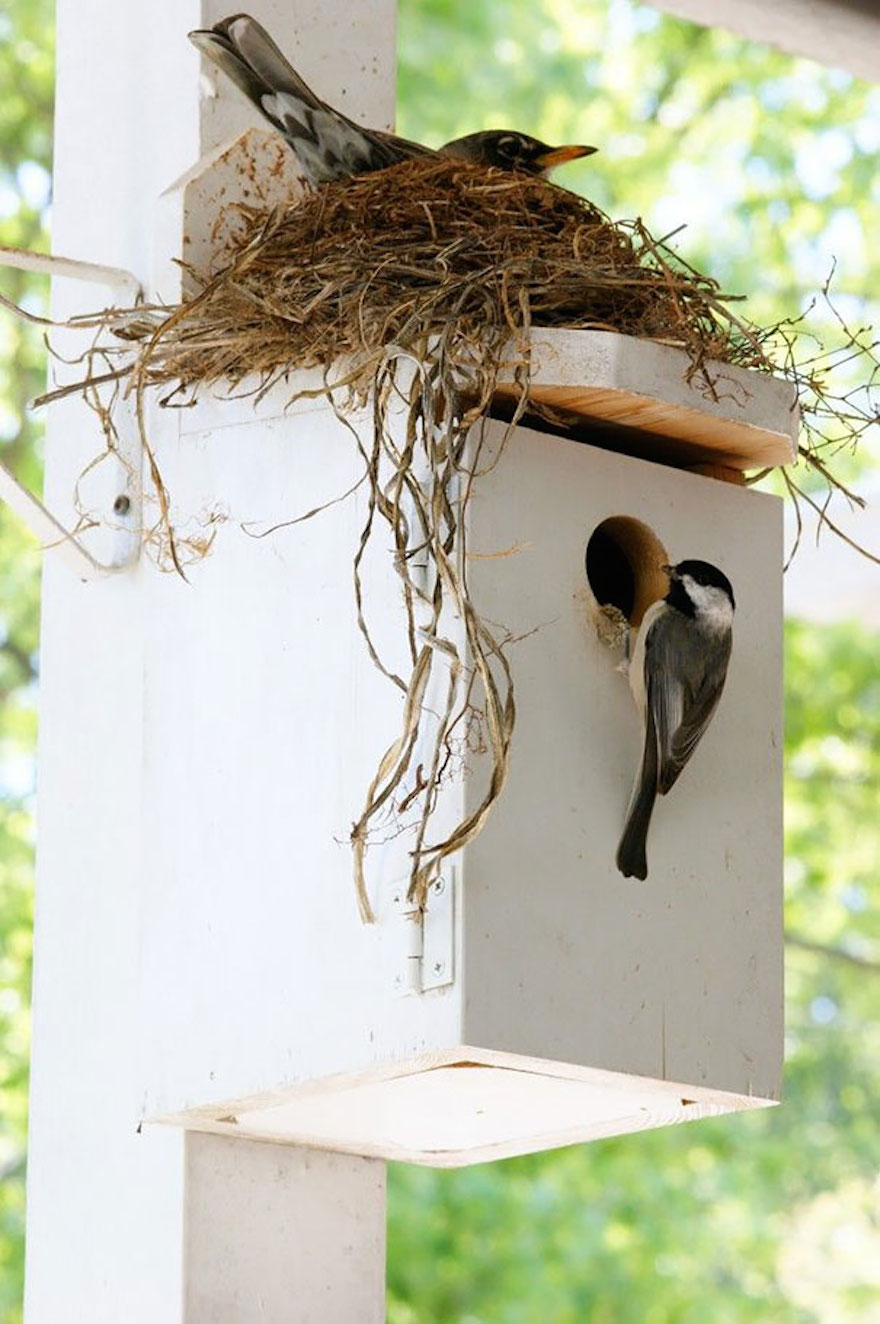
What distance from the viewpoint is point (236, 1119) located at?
3027mm

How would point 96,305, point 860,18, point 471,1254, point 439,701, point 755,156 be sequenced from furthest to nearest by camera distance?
point 755,156 < point 471,1254 < point 860,18 < point 96,305 < point 439,701

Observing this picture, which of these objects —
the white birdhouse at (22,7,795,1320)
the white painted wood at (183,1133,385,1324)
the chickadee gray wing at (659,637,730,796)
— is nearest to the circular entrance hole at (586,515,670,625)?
the white birdhouse at (22,7,795,1320)

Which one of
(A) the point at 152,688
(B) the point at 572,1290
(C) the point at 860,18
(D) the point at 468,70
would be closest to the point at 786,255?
(D) the point at 468,70

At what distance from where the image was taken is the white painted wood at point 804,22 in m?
3.60

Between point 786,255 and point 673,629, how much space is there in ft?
22.2

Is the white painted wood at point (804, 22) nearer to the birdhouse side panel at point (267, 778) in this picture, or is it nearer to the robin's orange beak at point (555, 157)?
the robin's orange beak at point (555, 157)

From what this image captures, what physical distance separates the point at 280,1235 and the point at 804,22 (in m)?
1.61

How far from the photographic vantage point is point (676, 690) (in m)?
2.87

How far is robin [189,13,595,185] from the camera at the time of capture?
10.4 feet

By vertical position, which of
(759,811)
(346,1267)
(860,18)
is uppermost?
(860,18)

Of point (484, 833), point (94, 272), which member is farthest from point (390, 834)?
point (94, 272)

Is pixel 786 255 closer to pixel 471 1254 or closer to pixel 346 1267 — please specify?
pixel 471 1254

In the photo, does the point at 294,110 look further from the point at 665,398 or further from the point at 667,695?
the point at 667,695

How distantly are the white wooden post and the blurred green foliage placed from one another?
15.4ft
